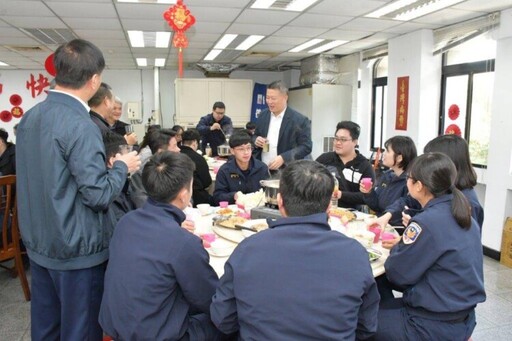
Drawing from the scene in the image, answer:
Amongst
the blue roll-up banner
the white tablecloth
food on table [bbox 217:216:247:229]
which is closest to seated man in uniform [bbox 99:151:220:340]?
the white tablecloth

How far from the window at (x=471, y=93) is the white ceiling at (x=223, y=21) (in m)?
0.49

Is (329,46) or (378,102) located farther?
(378,102)

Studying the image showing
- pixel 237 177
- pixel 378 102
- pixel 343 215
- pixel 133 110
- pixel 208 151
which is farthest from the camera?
pixel 133 110

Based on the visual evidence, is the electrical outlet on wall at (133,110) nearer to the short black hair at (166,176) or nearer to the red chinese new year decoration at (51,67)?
the red chinese new year decoration at (51,67)

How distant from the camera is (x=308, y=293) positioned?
1067mm

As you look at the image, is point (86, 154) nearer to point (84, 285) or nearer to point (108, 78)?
point (84, 285)

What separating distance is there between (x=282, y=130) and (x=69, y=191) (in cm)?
223

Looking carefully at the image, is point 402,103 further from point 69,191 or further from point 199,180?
point 69,191

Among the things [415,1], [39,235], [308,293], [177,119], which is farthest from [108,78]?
[308,293]

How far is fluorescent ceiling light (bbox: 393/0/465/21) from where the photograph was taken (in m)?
3.96

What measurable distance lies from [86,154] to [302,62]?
23.4 ft

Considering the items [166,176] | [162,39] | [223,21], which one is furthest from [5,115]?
[166,176]

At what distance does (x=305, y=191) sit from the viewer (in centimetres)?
123

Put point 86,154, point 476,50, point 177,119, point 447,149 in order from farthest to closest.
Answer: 1. point 177,119
2. point 476,50
3. point 447,149
4. point 86,154
